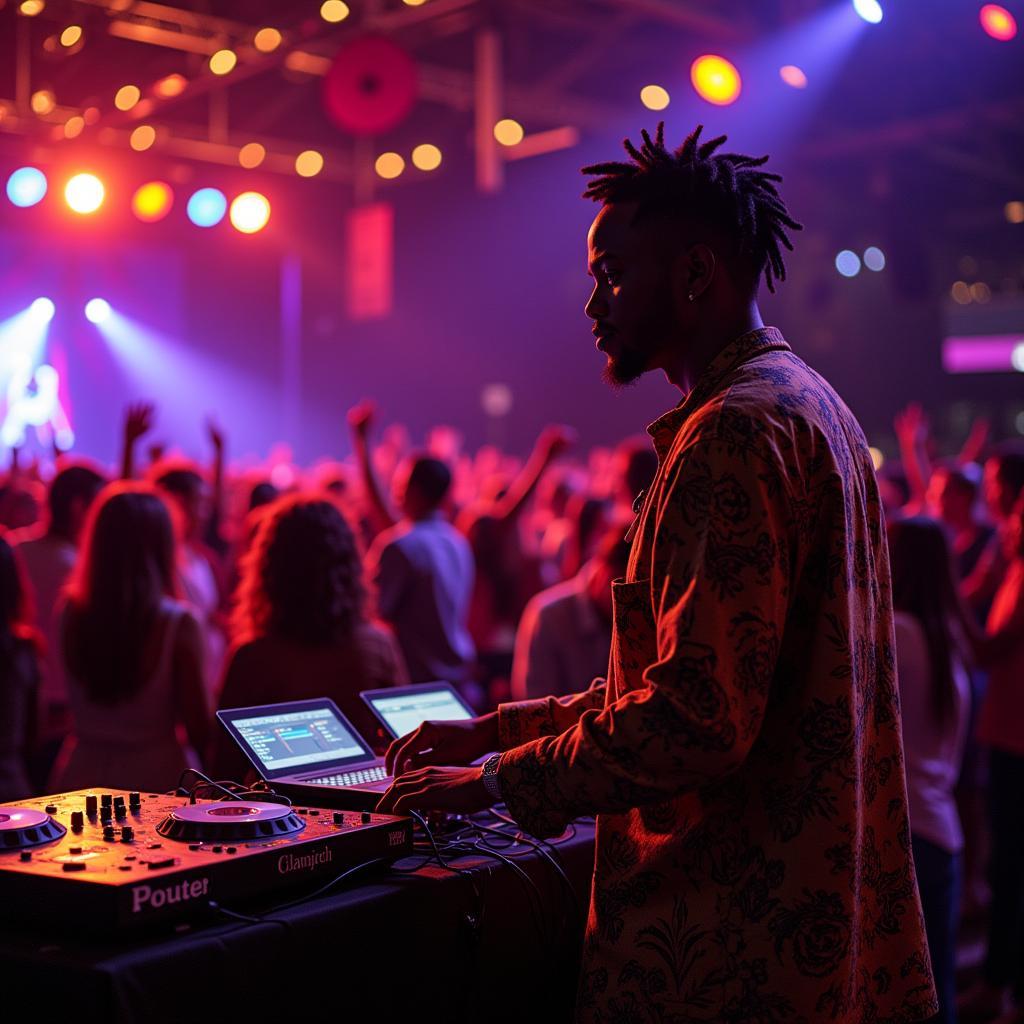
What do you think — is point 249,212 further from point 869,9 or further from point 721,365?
point 721,365

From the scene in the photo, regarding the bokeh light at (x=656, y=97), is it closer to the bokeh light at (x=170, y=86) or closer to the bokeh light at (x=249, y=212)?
the bokeh light at (x=249, y=212)

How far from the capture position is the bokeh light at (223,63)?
11.2 metres

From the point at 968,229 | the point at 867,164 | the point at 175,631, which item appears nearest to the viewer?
the point at 175,631

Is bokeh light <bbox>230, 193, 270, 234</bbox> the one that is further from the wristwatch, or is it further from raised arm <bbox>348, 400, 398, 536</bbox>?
the wristwatch

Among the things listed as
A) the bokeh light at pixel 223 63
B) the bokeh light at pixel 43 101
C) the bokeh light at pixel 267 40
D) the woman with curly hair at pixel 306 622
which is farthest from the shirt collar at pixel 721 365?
the bokeh light at pixel 43 101

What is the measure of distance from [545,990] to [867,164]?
1081 centimetres

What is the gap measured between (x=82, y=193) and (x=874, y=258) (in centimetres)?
776

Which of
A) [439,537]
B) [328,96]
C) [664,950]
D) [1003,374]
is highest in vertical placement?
[328,96]

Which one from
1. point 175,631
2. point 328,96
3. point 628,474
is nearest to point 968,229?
point 328,96

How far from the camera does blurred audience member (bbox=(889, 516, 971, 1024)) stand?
3.02 metres

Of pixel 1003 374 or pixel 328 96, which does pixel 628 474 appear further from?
pixel 1003 374

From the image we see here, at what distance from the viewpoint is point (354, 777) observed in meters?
1.95

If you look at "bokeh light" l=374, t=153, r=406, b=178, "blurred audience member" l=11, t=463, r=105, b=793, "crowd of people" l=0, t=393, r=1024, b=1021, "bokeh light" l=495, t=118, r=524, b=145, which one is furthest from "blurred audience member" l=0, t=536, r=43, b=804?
"bokeh light" l=374, t=153, r=406, b=178

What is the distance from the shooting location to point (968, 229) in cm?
1224
